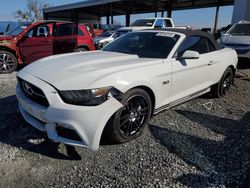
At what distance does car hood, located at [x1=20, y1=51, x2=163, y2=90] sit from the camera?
276 cm

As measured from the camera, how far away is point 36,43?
7.89 metres

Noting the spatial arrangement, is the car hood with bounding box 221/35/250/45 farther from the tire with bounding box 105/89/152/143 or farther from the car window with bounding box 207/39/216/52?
the tire with bounding box 105/89/152/143

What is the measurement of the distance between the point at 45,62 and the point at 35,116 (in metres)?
0.93

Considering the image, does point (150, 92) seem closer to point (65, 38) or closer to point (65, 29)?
point (65, 38)

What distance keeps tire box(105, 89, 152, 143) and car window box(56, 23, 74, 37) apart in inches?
239

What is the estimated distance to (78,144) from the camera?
2.71m

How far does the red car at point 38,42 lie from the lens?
746 cm

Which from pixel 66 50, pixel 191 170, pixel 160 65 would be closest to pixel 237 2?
pixel 66 50

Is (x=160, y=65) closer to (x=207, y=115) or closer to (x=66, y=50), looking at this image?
(x=207, y=115)

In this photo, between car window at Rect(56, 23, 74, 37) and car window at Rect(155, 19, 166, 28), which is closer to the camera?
car window at Rect(56, 23, 74, 37)

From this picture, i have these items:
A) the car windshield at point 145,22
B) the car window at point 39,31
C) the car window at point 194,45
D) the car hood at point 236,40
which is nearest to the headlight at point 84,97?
the car window at point 194,45

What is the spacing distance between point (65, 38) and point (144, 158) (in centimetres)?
662

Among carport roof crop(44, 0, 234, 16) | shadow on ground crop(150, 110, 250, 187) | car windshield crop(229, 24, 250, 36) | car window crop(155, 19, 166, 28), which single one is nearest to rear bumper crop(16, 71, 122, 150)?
shadow on ground crop(150, 110, 250, 187)

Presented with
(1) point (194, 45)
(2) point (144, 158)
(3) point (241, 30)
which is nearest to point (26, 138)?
(2) point (144, 158)
